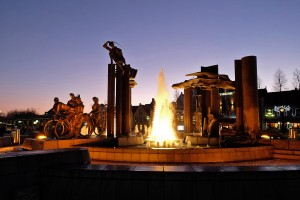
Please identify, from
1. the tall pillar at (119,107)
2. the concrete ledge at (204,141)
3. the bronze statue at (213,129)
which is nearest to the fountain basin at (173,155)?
the concrete ledge at (204,141)

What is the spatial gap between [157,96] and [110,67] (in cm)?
1023

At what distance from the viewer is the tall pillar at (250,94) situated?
16312 millimetres

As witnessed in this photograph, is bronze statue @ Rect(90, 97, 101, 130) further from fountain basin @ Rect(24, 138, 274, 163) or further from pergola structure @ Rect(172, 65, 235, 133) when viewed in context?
pergola structure @ Rect(172, 65, 235, 133)

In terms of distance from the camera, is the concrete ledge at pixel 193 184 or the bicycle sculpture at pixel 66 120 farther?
the bicycle sculpture at pixel 66 120

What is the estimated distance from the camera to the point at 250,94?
54.3 feet

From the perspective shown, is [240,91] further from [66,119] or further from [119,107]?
[66,119]

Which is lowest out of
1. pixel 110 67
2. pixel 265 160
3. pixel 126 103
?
pixel 265 160

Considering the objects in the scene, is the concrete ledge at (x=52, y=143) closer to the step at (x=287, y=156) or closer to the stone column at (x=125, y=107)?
the stone column at (x=125, y=107)

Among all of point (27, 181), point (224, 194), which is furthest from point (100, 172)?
point (224, 194)

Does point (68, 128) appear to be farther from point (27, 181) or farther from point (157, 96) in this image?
point (157, 96)

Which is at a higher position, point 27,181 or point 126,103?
point 126,103

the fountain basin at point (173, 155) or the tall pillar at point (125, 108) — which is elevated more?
the tall pillar at point (125, 108)

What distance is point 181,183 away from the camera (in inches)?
205

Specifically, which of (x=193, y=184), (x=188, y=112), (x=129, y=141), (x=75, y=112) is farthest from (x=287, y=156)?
(x=188, y=112)
